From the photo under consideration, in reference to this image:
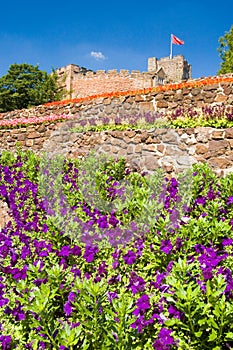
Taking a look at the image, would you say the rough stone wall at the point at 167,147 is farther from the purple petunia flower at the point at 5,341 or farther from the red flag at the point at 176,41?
the red flag at the point at 176,41

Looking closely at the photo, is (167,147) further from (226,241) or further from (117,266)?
(117,266)

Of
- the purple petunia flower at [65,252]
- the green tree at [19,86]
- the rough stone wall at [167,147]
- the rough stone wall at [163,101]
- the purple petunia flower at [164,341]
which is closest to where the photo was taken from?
the purple petunia flower at [164,341]

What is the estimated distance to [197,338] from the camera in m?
2.60

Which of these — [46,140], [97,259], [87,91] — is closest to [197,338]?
[97,259]

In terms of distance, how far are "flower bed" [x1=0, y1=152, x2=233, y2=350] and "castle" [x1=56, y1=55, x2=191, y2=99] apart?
2260 cm

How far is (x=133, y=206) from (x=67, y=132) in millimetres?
6439

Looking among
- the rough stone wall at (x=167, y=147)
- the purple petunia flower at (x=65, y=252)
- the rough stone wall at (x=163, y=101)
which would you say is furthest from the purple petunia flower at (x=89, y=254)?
the rough stone wall at (x=163, y=101)

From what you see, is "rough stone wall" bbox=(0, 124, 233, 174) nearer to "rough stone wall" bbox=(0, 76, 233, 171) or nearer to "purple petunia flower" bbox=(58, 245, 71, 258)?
"rough stone wall" bbox=(0, 76, 233, 171)

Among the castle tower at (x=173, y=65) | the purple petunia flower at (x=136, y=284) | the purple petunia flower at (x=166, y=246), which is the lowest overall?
the purple petunia flower at (x=136, y=284)

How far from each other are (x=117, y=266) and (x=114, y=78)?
93.0ft

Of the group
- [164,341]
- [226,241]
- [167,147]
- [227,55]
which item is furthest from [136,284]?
[227,55]

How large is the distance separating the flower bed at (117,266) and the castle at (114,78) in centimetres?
2260

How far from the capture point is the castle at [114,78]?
3031 centimetres

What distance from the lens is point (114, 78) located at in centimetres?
3047
